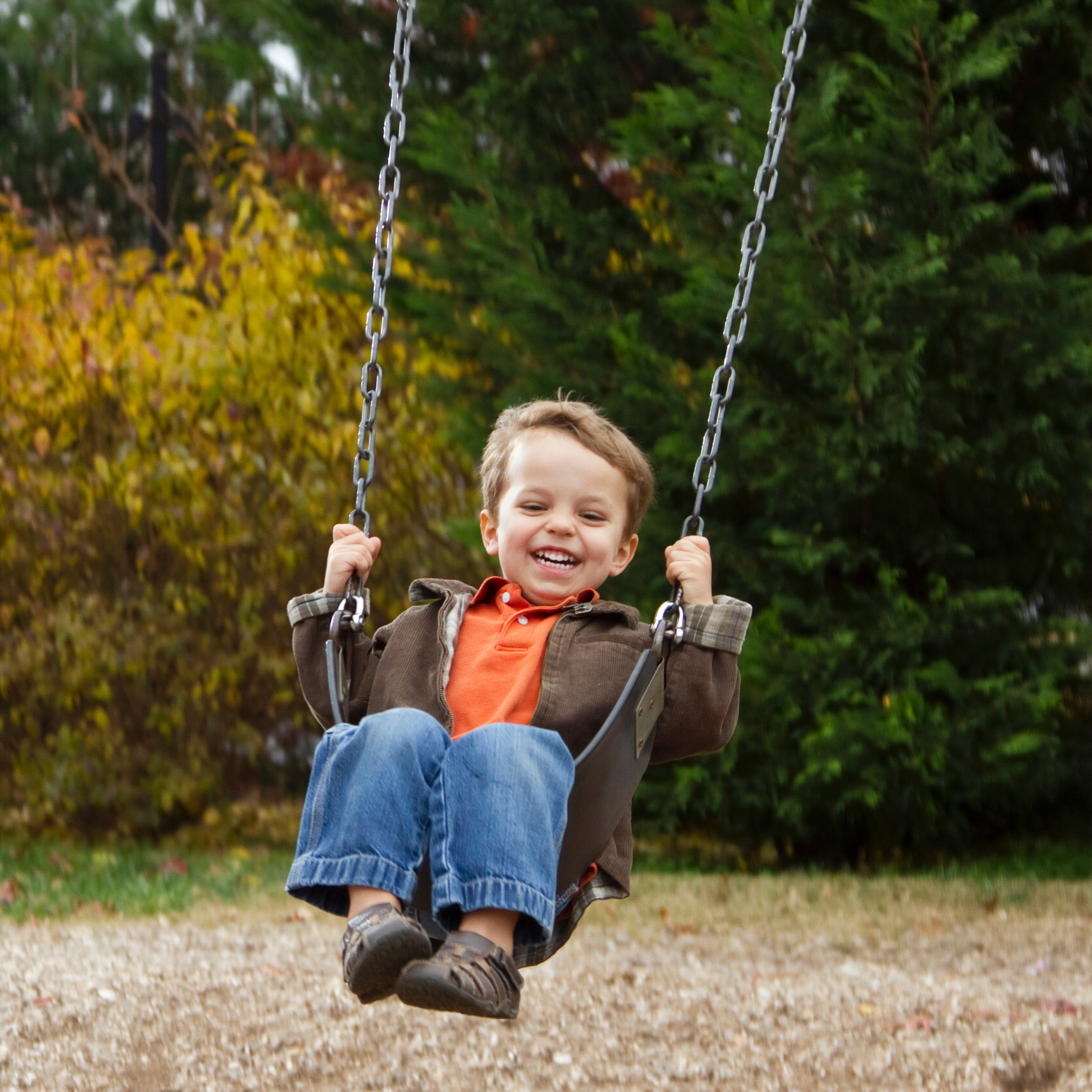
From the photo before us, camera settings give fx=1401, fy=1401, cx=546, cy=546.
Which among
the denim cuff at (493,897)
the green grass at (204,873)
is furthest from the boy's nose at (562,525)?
the green grass at (204,873)

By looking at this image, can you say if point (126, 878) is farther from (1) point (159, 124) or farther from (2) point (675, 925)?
(1) point (159, 124)

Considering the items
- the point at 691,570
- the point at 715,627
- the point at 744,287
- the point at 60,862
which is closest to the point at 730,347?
the point at 744,287

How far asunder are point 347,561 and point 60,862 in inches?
176

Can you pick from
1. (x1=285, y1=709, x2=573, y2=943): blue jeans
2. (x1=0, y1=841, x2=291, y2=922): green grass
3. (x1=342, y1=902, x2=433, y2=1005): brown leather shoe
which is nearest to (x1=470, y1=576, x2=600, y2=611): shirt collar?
(x1=285, y1=709, x2=573, y2=943): blue jeans

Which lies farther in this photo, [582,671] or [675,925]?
[675,925]

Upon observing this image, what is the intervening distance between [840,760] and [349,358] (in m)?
3.05

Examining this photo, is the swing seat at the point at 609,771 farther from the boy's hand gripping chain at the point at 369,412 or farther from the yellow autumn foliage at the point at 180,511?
the yellow autumn foliage at the point at 180,511

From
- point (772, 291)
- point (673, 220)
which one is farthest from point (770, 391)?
point (673, 220)

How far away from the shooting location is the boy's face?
2.76m

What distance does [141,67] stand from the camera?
594 inches

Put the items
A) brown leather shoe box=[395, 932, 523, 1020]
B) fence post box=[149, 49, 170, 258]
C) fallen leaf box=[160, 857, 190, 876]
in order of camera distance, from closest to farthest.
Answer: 1. brown leather shoe box=[395, 932, 523, 1020]
2. fallen leaf box=[160, 857, 190, 876]
3. fence post box=[149, 49, 170, 258]

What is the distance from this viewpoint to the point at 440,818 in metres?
2.36

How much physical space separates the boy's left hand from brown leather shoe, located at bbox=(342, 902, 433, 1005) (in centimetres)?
86

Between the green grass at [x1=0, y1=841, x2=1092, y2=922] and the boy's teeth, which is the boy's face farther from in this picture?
the green grass at [x1=0, y1=841, x2=1092, y2=922]
